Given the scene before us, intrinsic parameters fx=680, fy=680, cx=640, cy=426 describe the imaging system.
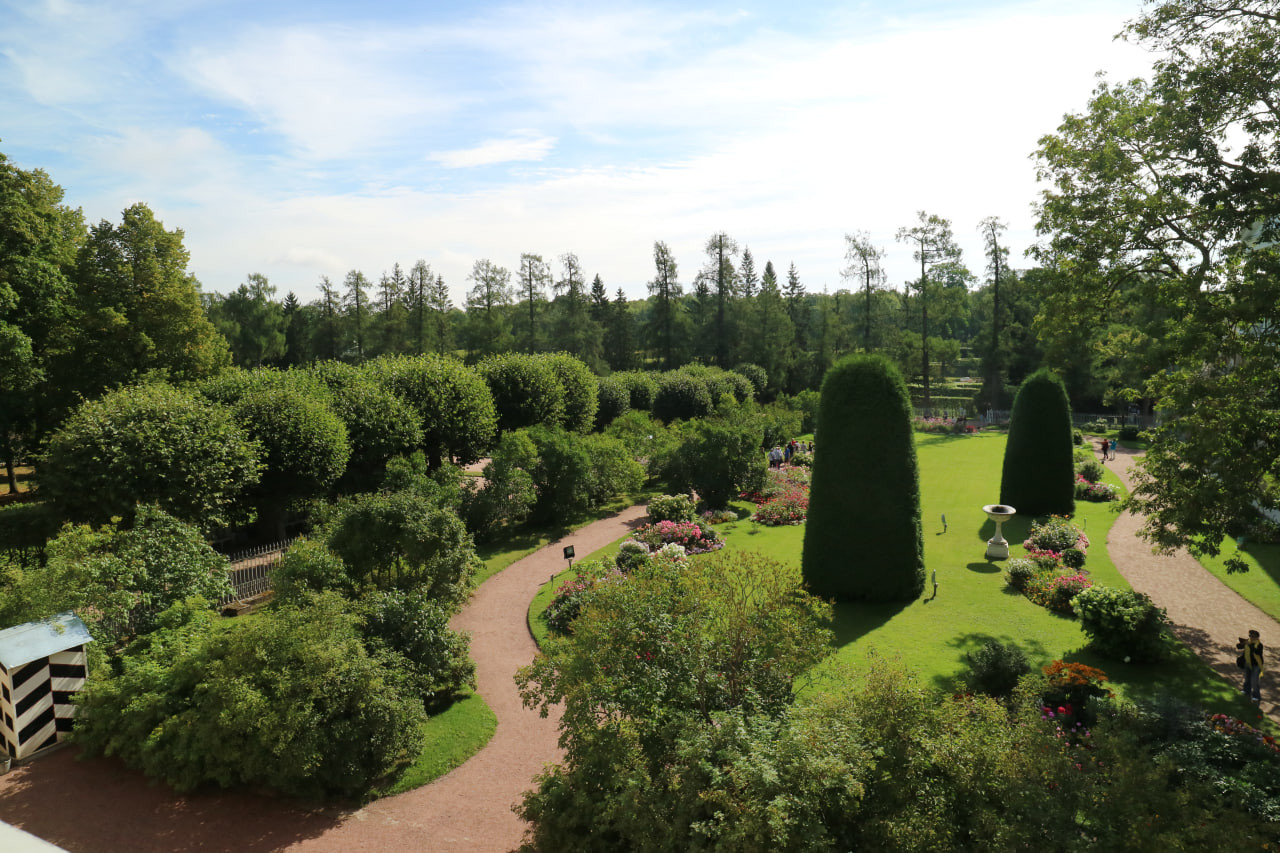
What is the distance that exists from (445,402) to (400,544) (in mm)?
12749

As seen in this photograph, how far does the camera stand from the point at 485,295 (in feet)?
204

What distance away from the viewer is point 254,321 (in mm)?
65875

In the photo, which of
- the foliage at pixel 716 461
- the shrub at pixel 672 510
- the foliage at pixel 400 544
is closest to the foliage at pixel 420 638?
the foliage at pixel 400 544

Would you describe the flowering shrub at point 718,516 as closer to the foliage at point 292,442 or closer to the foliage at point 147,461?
the foliage at point 292,442

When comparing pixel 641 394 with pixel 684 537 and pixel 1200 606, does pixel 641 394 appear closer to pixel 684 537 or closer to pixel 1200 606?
pixel 684 537

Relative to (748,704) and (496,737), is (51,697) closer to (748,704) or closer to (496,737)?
(496,737)

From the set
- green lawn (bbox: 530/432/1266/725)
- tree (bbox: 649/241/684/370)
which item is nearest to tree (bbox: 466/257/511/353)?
tree (bbox: 649/241/684/370)

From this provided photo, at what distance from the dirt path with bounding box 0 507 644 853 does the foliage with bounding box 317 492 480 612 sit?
4.47m

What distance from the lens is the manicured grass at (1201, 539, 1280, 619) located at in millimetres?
16266

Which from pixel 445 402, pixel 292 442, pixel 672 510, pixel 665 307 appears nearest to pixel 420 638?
pixel 292 442

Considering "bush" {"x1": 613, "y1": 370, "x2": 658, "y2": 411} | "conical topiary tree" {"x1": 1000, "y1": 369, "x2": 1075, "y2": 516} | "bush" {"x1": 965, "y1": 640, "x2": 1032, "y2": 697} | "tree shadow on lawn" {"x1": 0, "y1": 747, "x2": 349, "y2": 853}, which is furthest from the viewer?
"bush" {"x1": 613, "y1": 370, "x2": 658, "y2": 411}

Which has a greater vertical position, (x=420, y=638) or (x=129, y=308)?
(x=129, y=308)

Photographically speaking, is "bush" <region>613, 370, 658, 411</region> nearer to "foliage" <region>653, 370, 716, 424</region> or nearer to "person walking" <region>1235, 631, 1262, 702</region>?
"foliage" <region>653, 370, 716, 424</region>

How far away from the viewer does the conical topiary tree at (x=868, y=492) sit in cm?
1594
